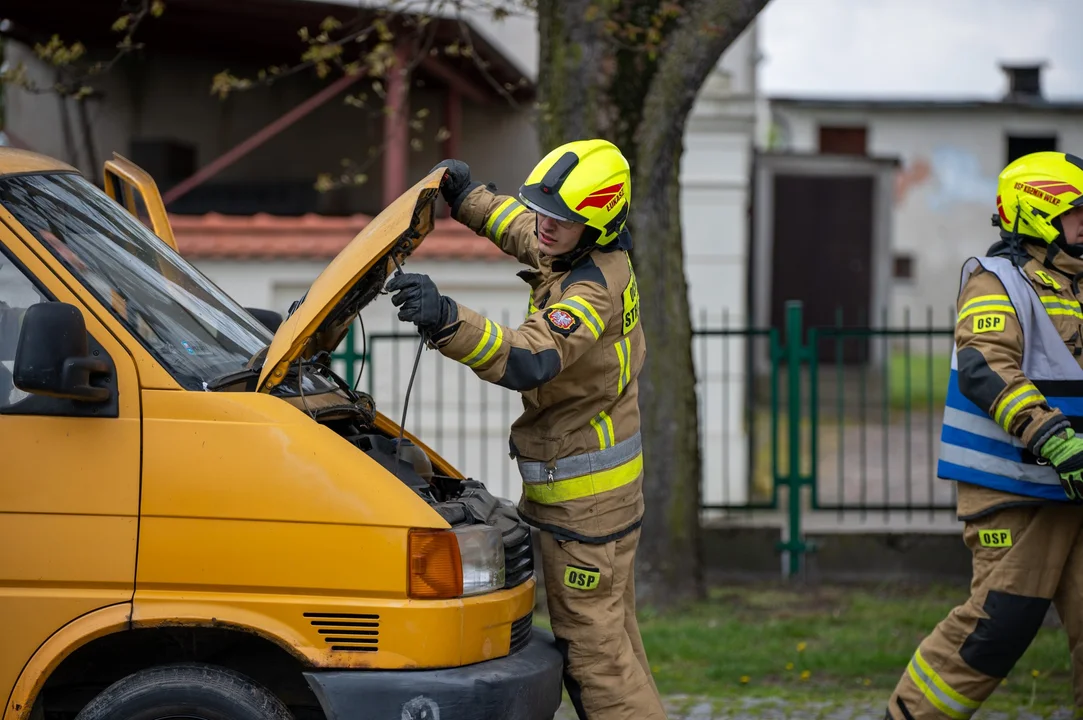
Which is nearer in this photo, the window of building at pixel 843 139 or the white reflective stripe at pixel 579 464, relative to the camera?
the white reflective stripe at pixel 579 464

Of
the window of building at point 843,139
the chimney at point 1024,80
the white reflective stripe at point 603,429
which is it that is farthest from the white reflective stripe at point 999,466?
the chimney at point 1024,80

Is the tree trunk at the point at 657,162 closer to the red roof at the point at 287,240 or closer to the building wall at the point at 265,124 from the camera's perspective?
the red roof at the point at 287,240

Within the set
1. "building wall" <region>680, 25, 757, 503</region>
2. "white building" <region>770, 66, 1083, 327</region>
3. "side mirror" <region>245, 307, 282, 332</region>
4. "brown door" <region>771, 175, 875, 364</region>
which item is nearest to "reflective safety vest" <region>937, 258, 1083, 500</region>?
"side mirror" <region>245, 307, 282, 332</region>

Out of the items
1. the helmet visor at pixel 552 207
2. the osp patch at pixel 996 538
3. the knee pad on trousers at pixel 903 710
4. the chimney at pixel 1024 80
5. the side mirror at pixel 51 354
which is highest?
the chimney at pixel 1024 80

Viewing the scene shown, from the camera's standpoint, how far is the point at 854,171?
586 inches

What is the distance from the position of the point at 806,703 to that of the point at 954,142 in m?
22.3

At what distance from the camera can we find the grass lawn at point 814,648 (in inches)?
203

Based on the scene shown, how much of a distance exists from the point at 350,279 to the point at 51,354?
2.36 ft

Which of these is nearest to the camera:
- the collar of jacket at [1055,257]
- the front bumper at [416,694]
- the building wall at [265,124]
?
the front bumper at [416,694]

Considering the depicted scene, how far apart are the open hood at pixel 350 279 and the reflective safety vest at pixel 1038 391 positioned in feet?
6.16

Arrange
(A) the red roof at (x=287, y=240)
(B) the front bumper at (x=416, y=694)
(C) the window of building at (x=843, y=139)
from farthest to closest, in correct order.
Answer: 1. (C) the window of building at (x=843, y=139)
2. (A) the red roof at (x=287, y=240)
3. (B) the front bumper at (x=416, y=694)

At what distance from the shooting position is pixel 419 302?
310 centimetres

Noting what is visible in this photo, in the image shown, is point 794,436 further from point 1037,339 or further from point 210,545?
point 210,545

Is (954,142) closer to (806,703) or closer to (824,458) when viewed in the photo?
(824,458)
